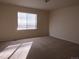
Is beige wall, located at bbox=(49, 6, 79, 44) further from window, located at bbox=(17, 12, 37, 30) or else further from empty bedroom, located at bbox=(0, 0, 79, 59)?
window, located at bbox=(17, 12, 37, 30)

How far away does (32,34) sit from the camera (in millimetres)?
5746

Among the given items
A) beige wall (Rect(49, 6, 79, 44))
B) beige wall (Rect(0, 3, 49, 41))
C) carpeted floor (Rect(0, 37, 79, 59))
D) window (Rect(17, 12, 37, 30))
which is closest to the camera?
carpeted floor (Rect(0, 37, 79, 59))

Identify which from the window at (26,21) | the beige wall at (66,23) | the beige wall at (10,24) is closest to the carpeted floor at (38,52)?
the beige wall at (66,23)

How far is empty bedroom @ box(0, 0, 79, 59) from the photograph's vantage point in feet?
13.0

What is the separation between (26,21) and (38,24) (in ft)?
3.33

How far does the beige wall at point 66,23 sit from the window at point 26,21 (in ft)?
5.05

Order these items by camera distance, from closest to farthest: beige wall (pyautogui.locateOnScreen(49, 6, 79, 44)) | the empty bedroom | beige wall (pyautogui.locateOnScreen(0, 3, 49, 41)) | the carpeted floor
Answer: the carpeted floor
the empty bedroom
beige wall (pyautogui.locateOnScreen(49, 6, 79, 44))
beige wall (pyautogui.locateOnScreen(0, 3, 49, 41))

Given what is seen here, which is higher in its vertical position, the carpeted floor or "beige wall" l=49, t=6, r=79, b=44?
"beige wall" l=49, t=6, r=79, b=44

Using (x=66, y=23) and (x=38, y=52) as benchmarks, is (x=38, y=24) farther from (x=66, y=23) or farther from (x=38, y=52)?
(x=38, y=52)

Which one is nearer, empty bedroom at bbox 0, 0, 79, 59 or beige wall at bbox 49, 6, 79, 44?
empty bedroom at bbox 0, 0, 79, 59

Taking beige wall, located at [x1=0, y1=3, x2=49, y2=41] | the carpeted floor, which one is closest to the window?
beige wall, located at [x1=0, y1=3, x2=49, y2=41]

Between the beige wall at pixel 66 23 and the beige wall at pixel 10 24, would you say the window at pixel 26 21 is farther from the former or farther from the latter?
the beige wall at pixel 66 23

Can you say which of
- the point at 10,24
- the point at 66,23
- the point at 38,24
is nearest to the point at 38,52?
the point at 10,24

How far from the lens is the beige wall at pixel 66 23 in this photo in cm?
435
